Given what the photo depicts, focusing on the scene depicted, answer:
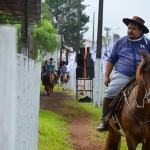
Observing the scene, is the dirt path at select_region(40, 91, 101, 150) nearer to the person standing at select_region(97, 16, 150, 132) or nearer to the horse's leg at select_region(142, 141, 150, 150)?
the person standing at select_region(97, 16, 150, 132)

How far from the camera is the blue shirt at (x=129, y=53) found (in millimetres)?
7180

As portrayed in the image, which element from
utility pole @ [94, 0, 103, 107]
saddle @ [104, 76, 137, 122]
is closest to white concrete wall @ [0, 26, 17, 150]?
saddle @ [104, 76, 137, 122]

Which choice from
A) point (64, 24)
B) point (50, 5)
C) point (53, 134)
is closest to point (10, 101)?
point (53, 134)

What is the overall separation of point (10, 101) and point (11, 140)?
3.8 inches

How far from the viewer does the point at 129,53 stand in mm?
7215

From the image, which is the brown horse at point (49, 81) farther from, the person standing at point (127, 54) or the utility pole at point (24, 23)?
the person standing at point (127, 54)

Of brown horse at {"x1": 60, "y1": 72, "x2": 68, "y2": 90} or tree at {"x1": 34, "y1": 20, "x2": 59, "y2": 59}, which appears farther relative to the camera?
brown horse at {"x1": 60, "y1": 72, "x2": 68, "y2": 90}

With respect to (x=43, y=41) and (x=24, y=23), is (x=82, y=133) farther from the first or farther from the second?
(x=43, y=41)

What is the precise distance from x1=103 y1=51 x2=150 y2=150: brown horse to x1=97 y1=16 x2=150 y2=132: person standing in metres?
0.55

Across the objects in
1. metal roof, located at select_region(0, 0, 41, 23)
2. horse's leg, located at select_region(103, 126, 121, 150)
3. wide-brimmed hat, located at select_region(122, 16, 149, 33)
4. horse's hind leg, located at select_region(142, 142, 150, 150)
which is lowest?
horse's leg, located at select_region(103, 126, 121, 150)

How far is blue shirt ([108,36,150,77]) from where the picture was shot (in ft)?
23.6

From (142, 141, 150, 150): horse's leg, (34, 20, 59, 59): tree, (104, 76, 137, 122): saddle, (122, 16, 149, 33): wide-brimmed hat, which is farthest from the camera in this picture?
(34, 20, 59, 59): tree

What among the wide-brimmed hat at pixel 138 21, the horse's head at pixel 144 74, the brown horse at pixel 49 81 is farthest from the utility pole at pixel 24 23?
the brown horse at pixel 49 81

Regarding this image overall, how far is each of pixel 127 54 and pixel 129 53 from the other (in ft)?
0.12
